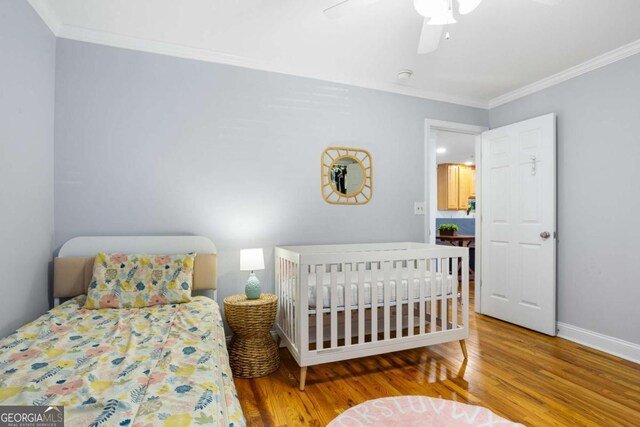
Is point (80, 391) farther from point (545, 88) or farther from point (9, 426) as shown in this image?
point (545, 88)

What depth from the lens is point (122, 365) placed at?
1272mm

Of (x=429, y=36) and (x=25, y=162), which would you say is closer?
(x=429, y=36)

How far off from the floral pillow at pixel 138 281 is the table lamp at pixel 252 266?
1.20 feet

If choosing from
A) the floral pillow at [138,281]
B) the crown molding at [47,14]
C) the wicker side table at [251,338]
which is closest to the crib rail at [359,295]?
the wicker side table at [251,338]

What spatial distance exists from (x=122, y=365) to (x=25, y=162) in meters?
1.49

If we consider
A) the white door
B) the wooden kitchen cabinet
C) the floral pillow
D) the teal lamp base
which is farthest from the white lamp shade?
the wooden kitchen cabinet

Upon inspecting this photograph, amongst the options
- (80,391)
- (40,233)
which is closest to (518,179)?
(80,391)

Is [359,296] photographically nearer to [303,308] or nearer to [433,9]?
[303,308]

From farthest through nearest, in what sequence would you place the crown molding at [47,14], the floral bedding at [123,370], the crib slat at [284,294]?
1. the crib slat at [284,294]
2. the crown molding at [47,14]
3. the floral bedding at [123,370]

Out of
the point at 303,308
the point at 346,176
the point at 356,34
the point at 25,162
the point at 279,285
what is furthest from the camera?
the point at 346,176

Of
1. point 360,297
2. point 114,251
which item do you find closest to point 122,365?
point 114,251

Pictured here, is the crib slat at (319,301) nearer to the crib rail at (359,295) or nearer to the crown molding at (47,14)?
the crib rail at (359,295)

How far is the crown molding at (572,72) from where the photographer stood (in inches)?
99.4

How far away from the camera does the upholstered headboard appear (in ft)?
7.16
